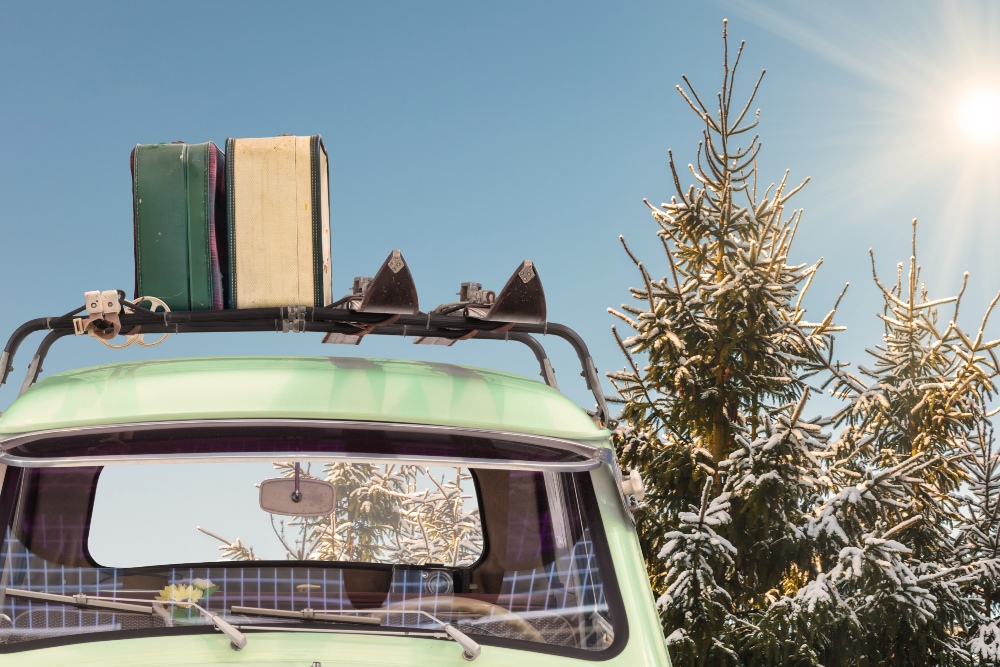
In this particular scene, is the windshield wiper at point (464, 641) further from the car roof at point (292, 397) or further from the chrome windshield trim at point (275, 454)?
the car roof at point (292, 397)

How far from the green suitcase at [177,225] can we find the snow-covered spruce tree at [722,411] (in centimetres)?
525

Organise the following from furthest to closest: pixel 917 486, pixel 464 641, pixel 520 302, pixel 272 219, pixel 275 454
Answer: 1. pixel 917 486
2. pixel 272 219
3. pixel 520 302
4. pixel 275 454
5. pixel 464 641

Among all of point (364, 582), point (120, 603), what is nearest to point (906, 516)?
point (364, 582)

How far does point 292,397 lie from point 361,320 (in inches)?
23.1

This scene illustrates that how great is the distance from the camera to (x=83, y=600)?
3014 millimetres

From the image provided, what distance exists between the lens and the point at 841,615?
321 inches

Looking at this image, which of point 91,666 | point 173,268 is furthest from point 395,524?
point 91,666

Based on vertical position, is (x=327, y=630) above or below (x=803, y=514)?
above

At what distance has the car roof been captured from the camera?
9.91 feet

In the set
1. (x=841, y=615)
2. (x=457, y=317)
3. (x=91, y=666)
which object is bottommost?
(x=841, y=615)

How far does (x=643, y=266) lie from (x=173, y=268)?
5678 millimetres

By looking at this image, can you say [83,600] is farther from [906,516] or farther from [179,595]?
[906,516]

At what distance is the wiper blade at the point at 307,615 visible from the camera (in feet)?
9.28

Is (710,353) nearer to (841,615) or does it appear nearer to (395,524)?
(841,615)
